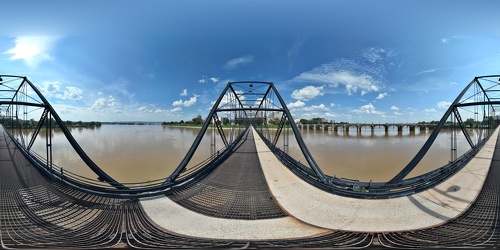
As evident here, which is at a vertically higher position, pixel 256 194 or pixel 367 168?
pixel 256 194

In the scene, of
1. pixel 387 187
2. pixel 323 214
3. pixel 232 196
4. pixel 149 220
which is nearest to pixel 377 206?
pixel 323 214

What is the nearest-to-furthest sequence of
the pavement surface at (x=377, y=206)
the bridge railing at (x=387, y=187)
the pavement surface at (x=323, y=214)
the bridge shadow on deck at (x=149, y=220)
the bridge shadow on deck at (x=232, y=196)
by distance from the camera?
1. the bridge shadow on deck at (x=149, y=220)
2. the pavement surface at (x=323, y=214)
3. the pavement surface at (x=377, y=206)
4. the bridge shadow on deck at (x=232, y=196)
5. the bridge railing at (x=387, y=187)

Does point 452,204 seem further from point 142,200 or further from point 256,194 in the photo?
point 142,200

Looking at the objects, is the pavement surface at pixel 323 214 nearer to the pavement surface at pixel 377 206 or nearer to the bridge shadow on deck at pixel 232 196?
the pavement surface at pixel 377 206

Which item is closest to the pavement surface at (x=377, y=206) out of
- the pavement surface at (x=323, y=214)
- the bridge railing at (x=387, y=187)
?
the pavement surface at (x=323, y=214)

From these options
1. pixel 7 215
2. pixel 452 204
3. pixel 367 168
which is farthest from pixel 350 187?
pixel 367 168

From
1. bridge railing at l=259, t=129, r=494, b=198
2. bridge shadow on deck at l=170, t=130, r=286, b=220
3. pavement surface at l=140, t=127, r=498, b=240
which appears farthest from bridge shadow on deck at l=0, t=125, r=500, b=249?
bridge railing at l=259, t=129, r=494, b=198

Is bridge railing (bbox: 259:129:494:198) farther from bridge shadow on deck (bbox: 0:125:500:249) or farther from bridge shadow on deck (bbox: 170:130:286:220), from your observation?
bridge shadow on deck (bbox: 170:130:286:220)

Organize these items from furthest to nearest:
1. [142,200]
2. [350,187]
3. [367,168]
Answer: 1. [367,168]
2. [350,187]
3. [142,200]

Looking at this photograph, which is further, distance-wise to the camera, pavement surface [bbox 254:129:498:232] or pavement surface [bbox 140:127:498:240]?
pavement surface [bbox 254:129:498:232]

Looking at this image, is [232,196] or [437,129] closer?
[232,196]

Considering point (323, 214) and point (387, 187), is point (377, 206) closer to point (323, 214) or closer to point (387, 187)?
point (323, 214)

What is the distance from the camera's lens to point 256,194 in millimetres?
8188

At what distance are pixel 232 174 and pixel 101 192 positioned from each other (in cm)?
522
